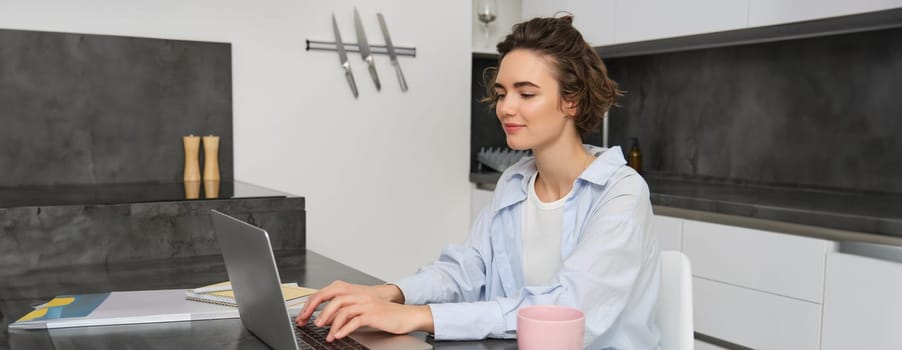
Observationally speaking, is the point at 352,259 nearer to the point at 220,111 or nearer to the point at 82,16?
the point at 220,111

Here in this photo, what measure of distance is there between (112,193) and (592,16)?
192 cm

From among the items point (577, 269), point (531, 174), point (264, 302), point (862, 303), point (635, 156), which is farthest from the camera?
point (635, 156)

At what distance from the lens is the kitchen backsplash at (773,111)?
2.67 m

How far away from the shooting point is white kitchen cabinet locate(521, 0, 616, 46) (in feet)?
10.3

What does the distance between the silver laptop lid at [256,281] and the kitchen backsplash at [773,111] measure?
2.29 m

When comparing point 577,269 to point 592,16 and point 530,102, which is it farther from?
point 592,16

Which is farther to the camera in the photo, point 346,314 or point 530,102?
point 530,102

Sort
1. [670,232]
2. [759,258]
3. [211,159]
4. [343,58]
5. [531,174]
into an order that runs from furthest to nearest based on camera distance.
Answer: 1. [343,58]
2. [211,159]
3. [670,232]
4. [759,258]
5. [531,174]

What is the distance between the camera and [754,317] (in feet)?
7.95

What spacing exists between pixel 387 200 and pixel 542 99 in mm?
2013

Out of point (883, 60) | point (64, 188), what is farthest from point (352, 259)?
point (883, 60)

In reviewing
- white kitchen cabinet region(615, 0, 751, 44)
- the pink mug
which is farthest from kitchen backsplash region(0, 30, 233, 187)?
the pink mug

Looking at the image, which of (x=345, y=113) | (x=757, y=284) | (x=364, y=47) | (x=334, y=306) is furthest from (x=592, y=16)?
(x=334, y=306)

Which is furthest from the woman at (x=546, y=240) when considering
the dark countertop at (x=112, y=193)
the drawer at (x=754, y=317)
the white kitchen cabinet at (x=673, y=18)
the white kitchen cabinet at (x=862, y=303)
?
the white kitchen cabinet at (x=673, y=18)
